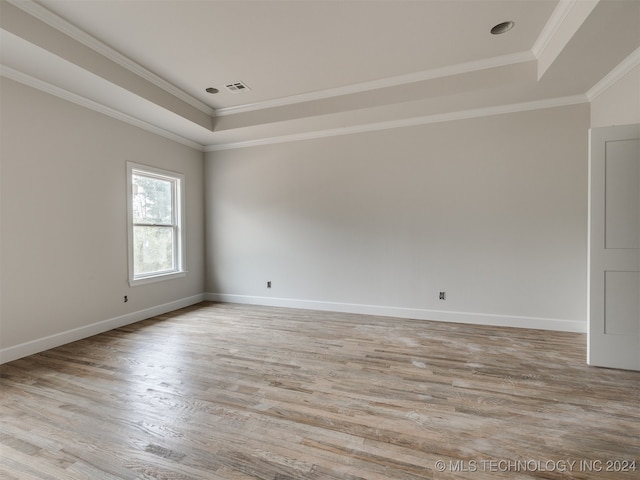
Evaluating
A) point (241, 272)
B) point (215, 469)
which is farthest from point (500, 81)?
point (241, 272)

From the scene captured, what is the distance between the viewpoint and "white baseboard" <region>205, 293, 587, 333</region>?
343cm

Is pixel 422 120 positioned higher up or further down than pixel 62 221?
higher up

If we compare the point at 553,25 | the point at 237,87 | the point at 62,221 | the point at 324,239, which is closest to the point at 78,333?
the point at 62,221

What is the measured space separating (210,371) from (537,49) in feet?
14.3

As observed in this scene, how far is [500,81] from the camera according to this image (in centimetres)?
299

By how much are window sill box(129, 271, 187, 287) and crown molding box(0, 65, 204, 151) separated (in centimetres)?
214

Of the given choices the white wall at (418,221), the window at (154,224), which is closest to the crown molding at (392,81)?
the white wall at (418,221)

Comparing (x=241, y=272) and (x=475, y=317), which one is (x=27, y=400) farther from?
(x=475, y=317)

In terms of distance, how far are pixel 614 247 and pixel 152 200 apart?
5.48m

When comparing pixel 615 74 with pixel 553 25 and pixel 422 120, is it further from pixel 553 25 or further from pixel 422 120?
pixel 422 120

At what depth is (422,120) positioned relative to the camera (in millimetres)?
3848

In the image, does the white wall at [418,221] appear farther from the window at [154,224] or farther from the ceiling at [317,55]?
the window at [154,224]

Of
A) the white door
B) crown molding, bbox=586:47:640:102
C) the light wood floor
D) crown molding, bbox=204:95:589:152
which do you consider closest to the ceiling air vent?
crown molding, bbox=204:95:589:152

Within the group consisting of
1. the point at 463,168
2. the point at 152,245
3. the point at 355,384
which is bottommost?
the point at 355,384
